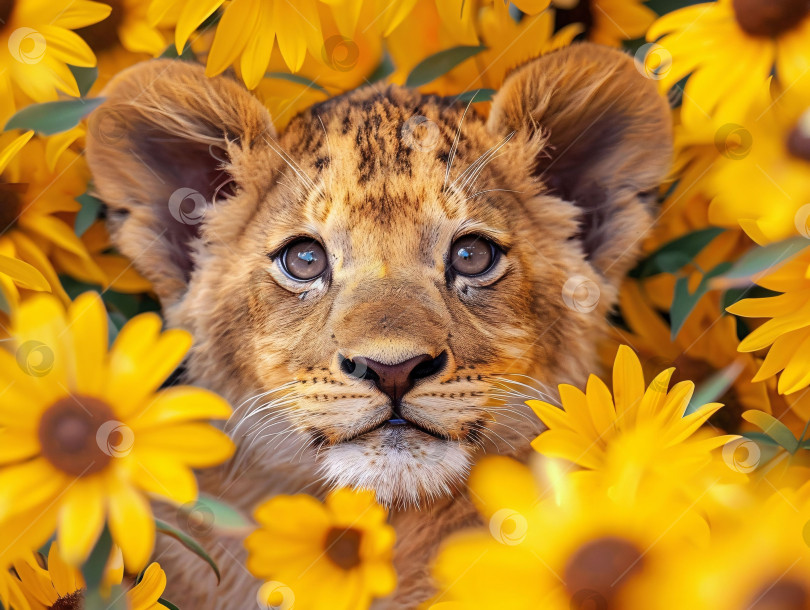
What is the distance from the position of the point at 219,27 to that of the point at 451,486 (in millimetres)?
541

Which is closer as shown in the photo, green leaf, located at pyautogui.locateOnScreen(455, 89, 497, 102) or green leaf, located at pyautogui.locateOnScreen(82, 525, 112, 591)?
green leaf, located at pyautogui.locateOnScreen(82, 525, 112, 591)

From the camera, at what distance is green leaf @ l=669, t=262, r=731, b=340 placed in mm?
853

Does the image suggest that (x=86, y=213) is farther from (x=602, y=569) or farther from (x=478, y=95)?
(x=602, y=569)

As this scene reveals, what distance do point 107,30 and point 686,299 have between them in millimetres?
686

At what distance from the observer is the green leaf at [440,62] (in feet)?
2.77

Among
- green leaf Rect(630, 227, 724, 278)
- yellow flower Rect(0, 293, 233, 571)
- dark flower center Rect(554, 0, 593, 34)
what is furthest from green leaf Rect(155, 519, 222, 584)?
dark flower center Rect(554, 0, 593, 34)

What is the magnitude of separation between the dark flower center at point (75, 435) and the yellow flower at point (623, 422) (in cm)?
43

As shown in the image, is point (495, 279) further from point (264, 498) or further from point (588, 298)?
point (264, 498)

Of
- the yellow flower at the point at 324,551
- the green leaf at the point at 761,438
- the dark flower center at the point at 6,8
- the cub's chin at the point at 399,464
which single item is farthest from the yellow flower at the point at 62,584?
the green leaf at the point at 761,438

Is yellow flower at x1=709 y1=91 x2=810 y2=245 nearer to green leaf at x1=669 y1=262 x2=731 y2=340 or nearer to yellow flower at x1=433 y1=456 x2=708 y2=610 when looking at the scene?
green leaf at x1=669 y1=262 x2=731 y2=340

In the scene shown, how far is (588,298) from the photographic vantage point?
2.95ft

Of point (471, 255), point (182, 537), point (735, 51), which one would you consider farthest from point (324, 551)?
point (735, 51)

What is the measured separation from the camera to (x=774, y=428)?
2.74 ft

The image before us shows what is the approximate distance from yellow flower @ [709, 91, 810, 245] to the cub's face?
0.29 ft
